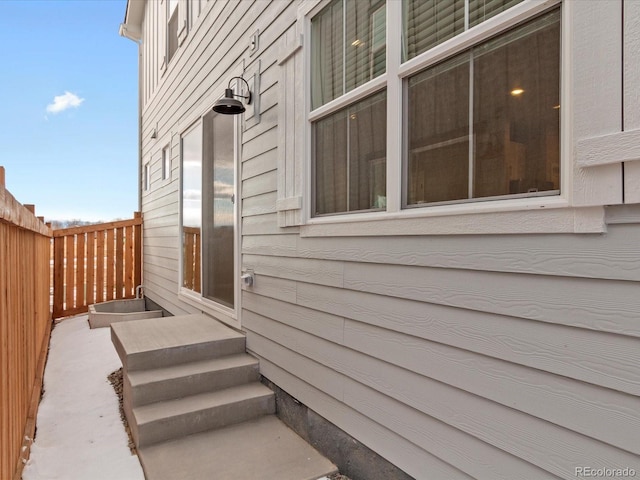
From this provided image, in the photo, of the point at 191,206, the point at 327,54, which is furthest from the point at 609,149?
the point at 191,206

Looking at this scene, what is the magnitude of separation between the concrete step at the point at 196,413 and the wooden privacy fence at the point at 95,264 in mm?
4686

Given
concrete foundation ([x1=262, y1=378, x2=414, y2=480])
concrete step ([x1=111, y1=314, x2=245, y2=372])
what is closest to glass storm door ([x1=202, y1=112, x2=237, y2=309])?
concrete step ([x1=111, y1=314, x2=245, y2=372])

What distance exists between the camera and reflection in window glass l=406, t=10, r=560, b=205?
1356mm

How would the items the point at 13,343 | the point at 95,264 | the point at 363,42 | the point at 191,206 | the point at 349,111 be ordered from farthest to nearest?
the point at 95,264
the point at 191,206
the point at 349,111
the point at 363,42
the point at 13,343

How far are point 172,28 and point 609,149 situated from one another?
6.46 m

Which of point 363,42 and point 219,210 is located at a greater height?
point 363,42

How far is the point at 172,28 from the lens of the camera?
19.6 feet

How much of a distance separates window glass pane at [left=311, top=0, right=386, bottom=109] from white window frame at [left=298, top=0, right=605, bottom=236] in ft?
0.24

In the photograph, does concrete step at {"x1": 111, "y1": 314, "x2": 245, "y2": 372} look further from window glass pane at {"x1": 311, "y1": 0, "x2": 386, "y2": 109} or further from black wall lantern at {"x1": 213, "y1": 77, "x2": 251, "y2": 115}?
window glass pane at {"x1": 311, "y1": 0, "x2": 386, "y2": 109}

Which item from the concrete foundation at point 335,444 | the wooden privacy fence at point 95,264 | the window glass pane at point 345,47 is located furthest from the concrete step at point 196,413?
the wooden privacy fence at point 95,264

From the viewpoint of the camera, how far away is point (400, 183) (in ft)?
6.22

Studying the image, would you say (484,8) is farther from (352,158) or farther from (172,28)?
(172,28)

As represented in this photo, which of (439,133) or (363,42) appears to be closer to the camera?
(439,133)

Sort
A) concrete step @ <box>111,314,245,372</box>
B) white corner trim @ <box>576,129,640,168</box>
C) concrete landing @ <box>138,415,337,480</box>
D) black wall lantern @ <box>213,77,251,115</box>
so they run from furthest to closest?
1. black wall lantern @ <box>213,77,251,115</box>
2. concrete step @ <box>111,314,245,372</box>
3. concrete landing @ <box>138,415,337,480</box>
4. white corner trim @ <box>576,129,640,168</box>
